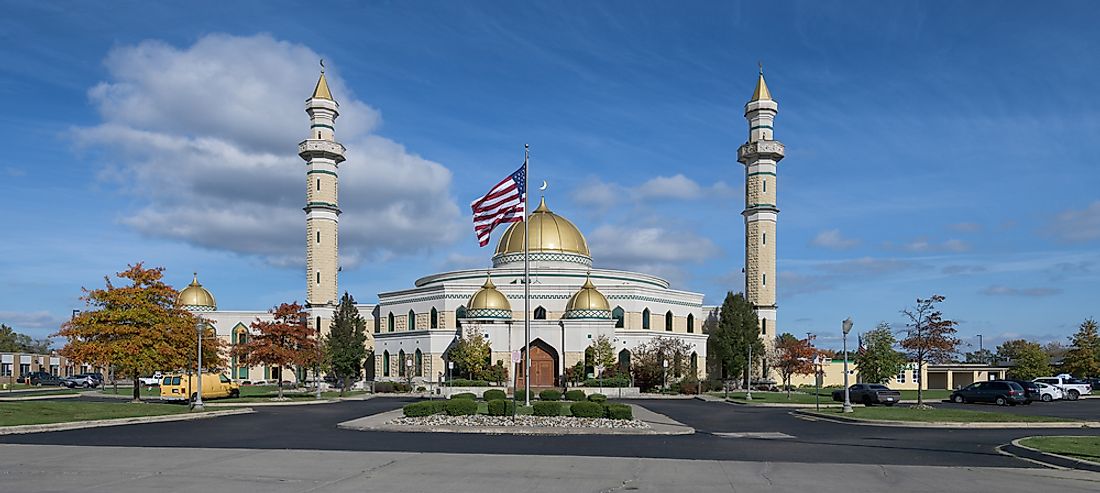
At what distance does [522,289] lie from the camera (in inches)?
2987

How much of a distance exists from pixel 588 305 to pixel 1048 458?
168 feet

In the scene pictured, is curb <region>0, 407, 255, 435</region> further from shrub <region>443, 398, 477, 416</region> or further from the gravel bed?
shrub <region>443, 398, 477, 416</region>

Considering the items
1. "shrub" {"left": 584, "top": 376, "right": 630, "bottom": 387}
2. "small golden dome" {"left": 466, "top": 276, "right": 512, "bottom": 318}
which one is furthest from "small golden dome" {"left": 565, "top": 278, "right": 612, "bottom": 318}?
"shrub" {"left": 584, "top": 376, "right": 630, "bottom": 387}

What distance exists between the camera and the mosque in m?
72.6

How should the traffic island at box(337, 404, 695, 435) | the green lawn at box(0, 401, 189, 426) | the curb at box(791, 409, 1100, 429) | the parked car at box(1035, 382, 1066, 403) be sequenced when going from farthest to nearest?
the parked car at box(1035, 382, 1066, 403) → the curb at box(791, 409, 1100, 429) → the green lawn at box(0, 401, 189, 426) → the traffic island at box(337, 404, 695, 435)

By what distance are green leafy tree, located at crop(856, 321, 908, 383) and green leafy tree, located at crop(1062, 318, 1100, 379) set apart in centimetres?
1568

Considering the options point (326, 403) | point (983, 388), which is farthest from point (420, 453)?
point (983, 388)

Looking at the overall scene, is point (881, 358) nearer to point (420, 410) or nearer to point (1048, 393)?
point (1048, 393)

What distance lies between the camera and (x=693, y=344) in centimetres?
7606

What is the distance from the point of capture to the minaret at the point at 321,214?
249 feet

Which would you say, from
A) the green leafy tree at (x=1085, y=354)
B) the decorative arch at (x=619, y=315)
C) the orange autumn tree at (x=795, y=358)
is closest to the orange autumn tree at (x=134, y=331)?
the decorative arch at (x=619, y=315)

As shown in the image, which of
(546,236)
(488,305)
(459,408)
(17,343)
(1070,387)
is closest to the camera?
(459,408)

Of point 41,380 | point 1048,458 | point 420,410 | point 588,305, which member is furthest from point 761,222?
point 41,380

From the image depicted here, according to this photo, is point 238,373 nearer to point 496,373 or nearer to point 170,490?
point 496,373
